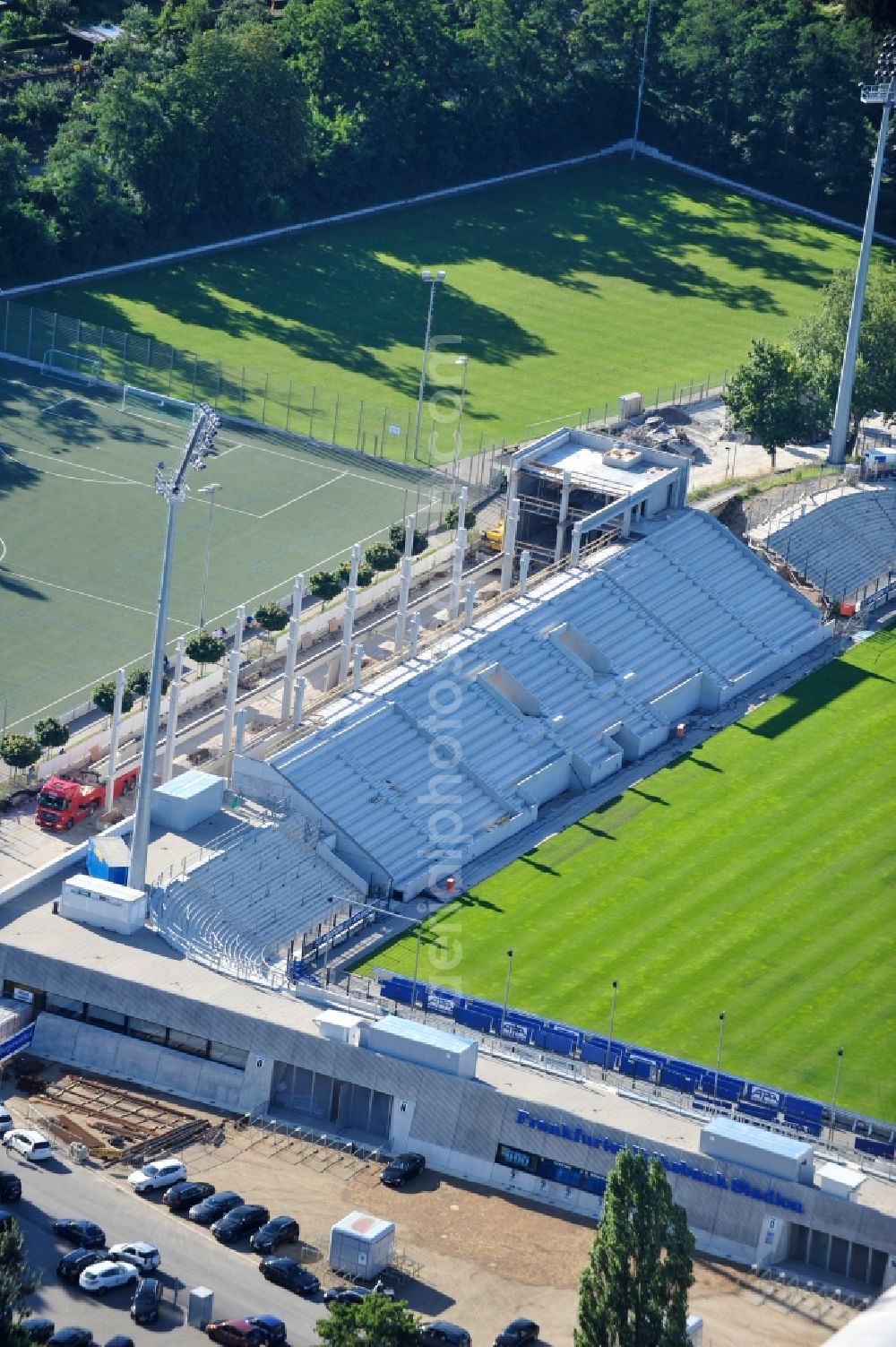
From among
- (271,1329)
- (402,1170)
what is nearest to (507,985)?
(402,1170)

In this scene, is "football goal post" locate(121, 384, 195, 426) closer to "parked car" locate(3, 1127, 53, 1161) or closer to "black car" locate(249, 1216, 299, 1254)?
"parked car" locate(3, 1127, 53, 1161)

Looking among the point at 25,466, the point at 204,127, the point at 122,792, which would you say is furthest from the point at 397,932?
the point at 204,127

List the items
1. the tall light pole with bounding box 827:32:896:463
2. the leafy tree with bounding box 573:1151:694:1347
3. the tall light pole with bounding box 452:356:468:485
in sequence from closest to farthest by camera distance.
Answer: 1. the leafy tree with bounding box 573:1151:694:1347
2. the tall light pole with bounding box 827:32:896:463
3. the tall light pole with bounding box 452:356:468:485

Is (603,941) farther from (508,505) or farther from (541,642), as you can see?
(508,505)

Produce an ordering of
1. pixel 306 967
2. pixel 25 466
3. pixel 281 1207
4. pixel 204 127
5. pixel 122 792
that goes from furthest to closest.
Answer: pixel 204 127 < pixel 25 466 < pixel 122 792 < pixel 306 967 < pixel 281 1207

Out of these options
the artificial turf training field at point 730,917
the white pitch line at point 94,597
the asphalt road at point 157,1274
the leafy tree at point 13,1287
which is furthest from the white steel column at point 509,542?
the leafy tree at point 13,1287

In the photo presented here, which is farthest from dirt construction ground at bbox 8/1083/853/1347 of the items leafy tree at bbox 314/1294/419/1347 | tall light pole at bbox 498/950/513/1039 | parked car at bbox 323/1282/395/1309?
leafy tree at bbox 314/1294/419/1347
